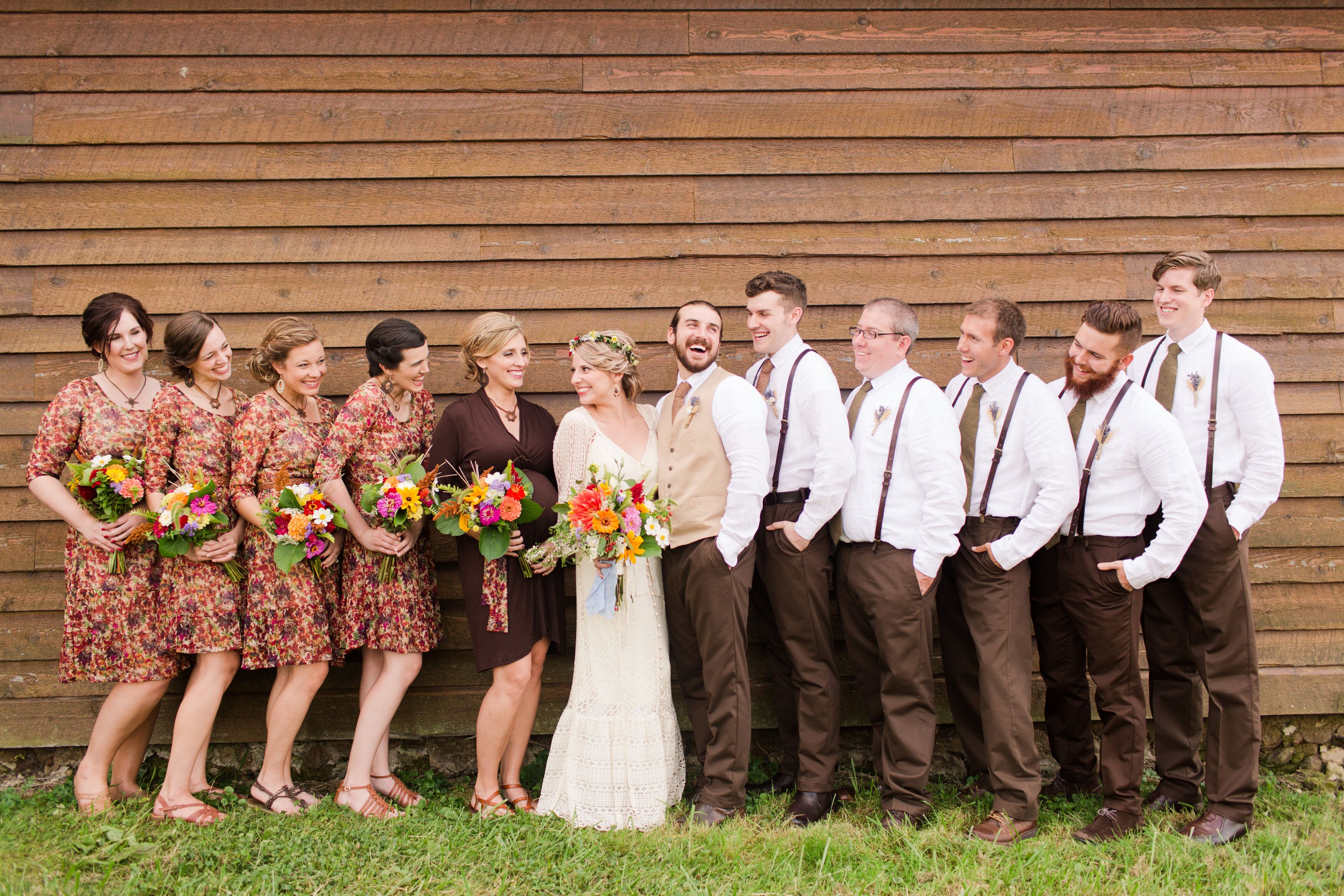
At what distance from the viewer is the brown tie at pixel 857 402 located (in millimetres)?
3979

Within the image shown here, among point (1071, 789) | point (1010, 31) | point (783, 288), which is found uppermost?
point (1010, 31)

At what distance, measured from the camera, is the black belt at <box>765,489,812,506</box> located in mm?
4004

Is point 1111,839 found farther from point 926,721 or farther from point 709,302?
point 709,302

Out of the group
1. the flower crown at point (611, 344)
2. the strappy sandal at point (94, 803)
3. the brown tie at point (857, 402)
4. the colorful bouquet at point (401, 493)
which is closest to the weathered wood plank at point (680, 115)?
the flower crown at point (611, 344)

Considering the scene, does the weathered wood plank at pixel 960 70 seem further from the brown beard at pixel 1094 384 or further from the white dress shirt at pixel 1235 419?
the brown beard at pixel 1094 384

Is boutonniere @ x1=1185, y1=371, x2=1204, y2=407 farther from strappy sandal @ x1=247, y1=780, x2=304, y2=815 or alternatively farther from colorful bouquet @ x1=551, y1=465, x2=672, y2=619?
strappy sandal @ x1=247, y1=780, x2=304, y2=815

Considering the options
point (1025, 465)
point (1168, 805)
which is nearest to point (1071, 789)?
point (1168, 805)

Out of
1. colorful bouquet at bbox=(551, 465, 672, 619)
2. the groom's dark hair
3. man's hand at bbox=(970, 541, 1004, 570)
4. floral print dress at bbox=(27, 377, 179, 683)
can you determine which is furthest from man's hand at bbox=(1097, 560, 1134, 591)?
floral print dress at bbox=(27, 377, 179, 683)

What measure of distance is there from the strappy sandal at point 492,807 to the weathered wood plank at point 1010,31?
4.17 meters

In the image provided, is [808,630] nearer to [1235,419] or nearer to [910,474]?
[910,474]

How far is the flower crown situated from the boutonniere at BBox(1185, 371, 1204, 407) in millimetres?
2617

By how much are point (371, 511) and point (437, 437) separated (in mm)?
457

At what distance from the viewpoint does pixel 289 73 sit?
462 cm

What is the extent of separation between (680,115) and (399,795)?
399 cm
